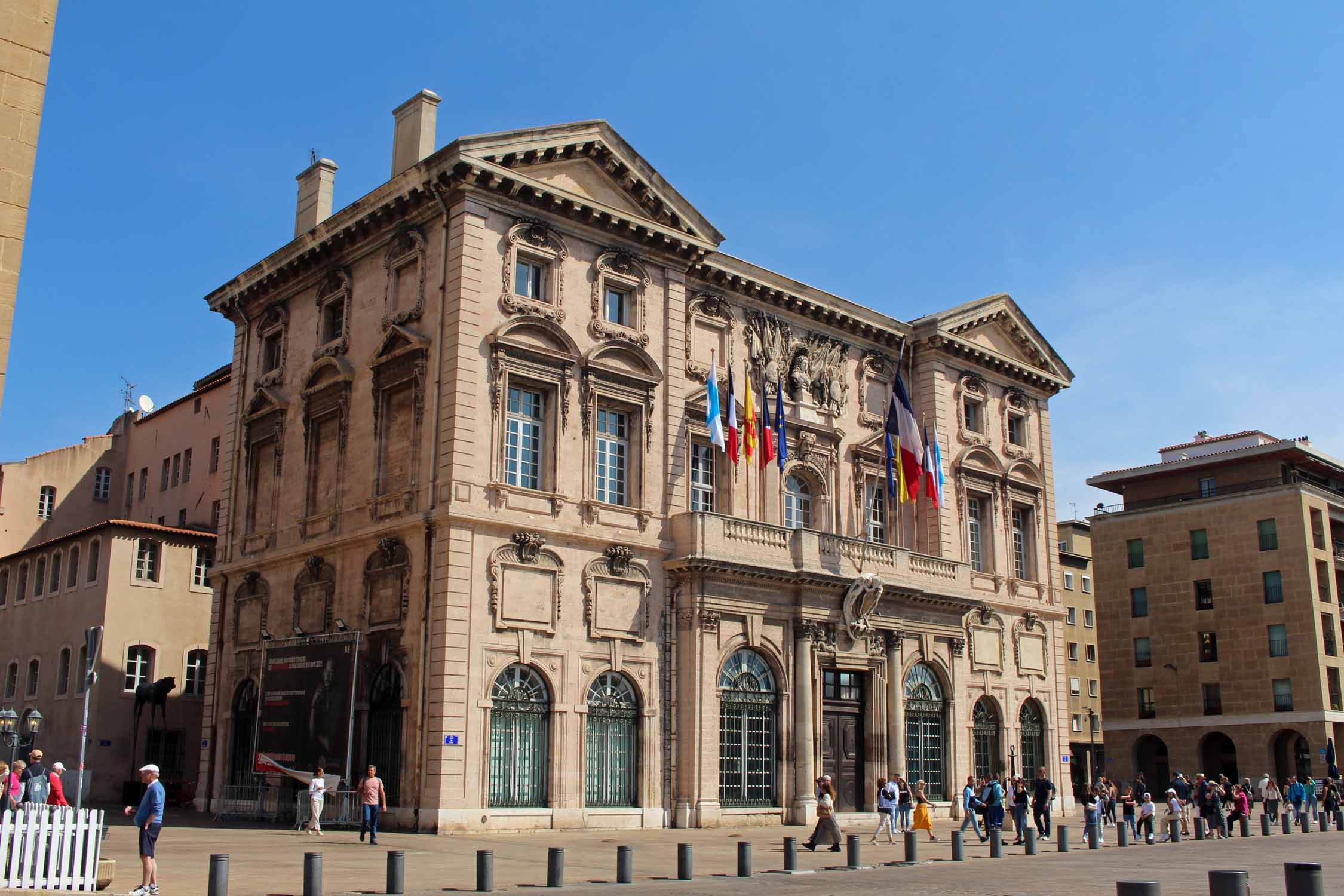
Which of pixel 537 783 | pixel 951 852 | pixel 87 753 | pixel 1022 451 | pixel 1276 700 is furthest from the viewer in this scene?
pixel 1276 700

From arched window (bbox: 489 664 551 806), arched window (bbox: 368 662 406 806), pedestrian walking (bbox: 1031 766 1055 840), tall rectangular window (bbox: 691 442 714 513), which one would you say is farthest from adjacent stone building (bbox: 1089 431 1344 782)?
arched window (bbox: 368 662 406 806)

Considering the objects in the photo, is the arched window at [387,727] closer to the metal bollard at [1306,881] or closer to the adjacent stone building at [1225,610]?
the metal bollard at [1306,881]

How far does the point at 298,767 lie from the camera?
2919 centimetres

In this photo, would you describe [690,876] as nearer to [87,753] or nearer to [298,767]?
[298,767]

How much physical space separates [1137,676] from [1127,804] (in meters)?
35.3

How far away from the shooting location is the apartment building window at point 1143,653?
62500 millimetres

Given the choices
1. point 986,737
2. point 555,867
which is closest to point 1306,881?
point 555,867

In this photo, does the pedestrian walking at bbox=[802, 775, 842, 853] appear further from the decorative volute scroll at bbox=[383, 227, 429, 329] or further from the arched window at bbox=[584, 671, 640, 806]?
the decorative volute scroll at bbox=[383, 227, 429, 329]

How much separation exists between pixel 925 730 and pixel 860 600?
493 centimetres

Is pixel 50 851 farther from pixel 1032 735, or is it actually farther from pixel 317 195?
pixel 1032 735

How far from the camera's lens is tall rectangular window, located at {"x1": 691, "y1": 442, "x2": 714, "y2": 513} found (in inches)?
1307

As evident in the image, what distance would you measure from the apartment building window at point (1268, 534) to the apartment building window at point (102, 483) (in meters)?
48.8

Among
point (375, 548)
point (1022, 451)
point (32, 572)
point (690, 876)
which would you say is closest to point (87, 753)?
point (32, 572)

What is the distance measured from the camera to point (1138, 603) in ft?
209
